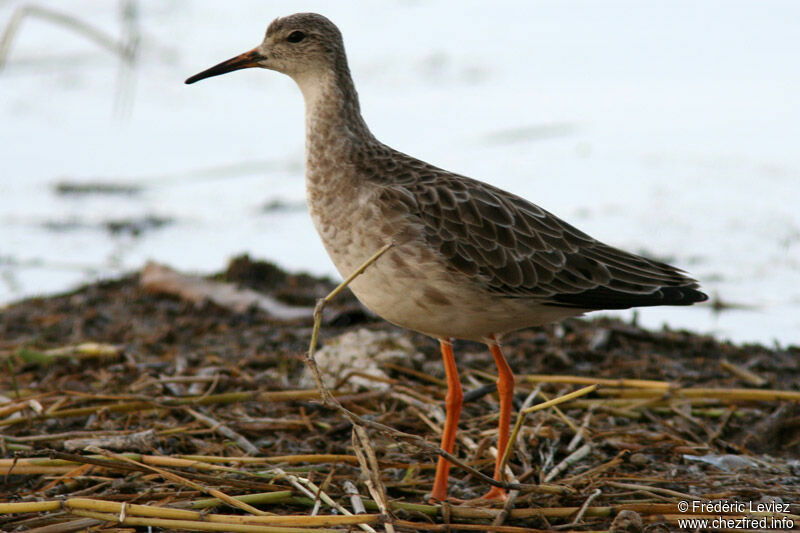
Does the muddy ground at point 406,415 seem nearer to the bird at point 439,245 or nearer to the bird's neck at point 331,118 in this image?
the bird at point 439,245

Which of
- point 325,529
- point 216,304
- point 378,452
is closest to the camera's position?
point 325,529

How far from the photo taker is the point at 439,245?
464cm

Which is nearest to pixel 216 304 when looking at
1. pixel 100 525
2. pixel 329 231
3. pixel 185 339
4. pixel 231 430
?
pixel 185 339

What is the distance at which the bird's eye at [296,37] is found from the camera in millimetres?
5301

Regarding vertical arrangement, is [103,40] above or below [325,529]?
above

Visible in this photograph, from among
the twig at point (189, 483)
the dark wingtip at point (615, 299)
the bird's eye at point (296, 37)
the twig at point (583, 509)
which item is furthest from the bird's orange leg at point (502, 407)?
the bird's eye at point (296, 37)

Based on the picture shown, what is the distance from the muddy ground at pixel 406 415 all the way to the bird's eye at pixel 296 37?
6.37 feet

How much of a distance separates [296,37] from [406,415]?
2.22 meters

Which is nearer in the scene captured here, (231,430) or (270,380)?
(231,430)

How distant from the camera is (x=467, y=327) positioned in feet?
15.4

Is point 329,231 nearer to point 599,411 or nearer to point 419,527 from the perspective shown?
point 419,527

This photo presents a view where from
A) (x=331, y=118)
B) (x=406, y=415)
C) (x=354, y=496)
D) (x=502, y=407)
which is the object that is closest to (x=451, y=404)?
(x=502, y=407)

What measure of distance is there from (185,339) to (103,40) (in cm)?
269

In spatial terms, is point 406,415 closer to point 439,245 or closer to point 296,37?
point 439,245
